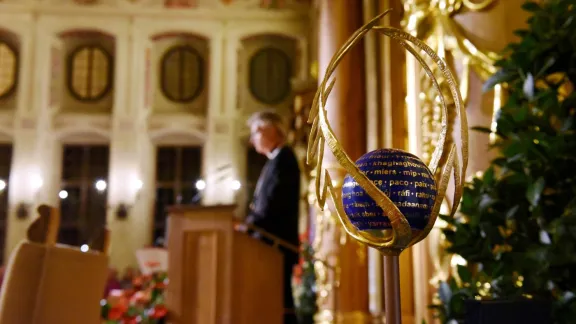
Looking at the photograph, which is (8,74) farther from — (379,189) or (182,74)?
(379,189)

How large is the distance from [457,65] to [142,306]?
7.37 feet

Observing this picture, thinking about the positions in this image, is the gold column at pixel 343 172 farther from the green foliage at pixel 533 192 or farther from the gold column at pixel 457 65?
the green foliage at pixel 533 192

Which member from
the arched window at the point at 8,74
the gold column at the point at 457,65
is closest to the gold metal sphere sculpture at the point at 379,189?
the gold column at the point at 457,65

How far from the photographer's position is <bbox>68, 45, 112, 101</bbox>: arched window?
11719 mm

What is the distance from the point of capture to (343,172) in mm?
4137

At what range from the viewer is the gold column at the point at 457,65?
8.38ft

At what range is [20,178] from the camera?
11.2 metres

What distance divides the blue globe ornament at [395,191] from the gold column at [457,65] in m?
1.46

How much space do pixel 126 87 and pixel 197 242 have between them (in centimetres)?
865

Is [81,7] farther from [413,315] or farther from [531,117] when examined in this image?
[531,117]

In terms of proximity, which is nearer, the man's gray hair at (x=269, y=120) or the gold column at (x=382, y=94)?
the man's gray hair at (x=269, y=120)

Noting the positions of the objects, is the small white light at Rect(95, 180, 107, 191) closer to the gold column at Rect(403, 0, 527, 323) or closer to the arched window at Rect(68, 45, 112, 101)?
the arched window at Rect(68, 45, 112, 101)

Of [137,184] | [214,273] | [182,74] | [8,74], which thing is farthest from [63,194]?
[214,273]

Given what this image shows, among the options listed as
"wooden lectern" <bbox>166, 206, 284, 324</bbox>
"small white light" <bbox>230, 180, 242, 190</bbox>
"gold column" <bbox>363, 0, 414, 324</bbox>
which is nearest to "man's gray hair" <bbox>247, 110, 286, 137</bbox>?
"gold column" <bbox>363, 0, 414, 324</bbox>
